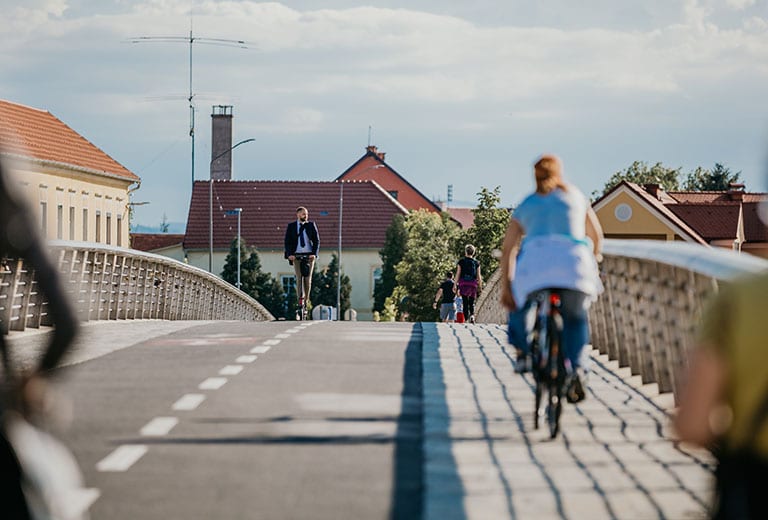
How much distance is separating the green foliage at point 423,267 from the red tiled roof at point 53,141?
27.1m

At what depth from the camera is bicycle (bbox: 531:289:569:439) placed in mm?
9727

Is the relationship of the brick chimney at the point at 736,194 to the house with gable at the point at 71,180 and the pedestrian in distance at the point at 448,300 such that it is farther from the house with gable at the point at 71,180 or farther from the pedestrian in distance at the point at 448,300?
the pedestrian in distance at the point at 448,300

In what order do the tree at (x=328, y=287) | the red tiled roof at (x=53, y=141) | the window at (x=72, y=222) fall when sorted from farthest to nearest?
the tree at (x=328, y=287) → the window at (x=72, y=222) → the red tiled roof at (x=53, y=141)

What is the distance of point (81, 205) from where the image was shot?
79500mm

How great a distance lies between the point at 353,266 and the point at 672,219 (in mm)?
34910

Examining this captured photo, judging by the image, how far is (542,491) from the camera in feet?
25.8

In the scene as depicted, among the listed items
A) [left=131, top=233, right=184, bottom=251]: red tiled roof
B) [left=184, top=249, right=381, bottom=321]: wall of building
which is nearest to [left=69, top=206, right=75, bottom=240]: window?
[left=184, top=249, right=381, bottom=321]: wall of building

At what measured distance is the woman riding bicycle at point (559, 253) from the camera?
9922 millimetres

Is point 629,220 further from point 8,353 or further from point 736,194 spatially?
point 8,353

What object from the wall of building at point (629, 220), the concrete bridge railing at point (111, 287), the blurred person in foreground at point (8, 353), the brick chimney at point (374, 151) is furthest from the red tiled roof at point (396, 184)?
the blurred person in foreground at point (8, 353)

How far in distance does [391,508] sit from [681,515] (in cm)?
129

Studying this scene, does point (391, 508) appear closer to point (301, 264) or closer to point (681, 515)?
point (681, 515)

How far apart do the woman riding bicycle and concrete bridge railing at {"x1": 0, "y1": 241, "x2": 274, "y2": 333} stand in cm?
501

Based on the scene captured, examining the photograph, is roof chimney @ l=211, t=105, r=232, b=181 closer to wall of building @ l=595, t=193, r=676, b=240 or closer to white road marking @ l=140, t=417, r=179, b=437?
wall of building @ l=595, t=193, r=676, b=240
